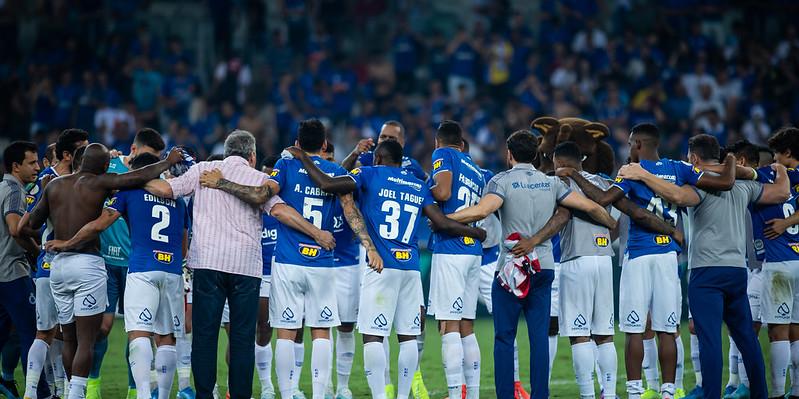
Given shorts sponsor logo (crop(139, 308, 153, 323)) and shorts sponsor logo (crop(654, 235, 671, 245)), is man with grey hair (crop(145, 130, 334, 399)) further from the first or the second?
shorts sponsor logo (crop(654, 235, 671, 245))

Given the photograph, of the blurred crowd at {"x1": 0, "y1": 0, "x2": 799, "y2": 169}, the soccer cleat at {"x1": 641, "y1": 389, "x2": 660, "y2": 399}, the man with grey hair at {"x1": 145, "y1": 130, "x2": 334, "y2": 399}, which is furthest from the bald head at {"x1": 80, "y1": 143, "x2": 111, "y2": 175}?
the blurred crowd at {"x1": 0, "y1": 0, "x2": 799, "y2": 169}

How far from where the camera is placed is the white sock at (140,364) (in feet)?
33.5

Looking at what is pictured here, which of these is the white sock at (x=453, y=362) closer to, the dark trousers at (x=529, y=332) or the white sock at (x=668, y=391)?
the dark trousers at (x=529, y=332)

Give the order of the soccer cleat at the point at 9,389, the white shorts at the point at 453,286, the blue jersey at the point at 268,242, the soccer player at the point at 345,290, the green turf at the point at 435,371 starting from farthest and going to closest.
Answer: the green turf at the point at 435,371
the blue jersey at the point at 268,242
the soccer cleat at the point at 9,389
the soccer player at the point at 345,290
the white shorts at the point at 453,286

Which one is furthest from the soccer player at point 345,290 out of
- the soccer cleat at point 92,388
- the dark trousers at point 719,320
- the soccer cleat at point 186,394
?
the dark trousers at point 719,320

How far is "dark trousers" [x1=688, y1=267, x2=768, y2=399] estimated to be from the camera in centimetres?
1043

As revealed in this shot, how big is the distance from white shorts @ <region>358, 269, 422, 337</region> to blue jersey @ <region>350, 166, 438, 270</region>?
134 millimetres

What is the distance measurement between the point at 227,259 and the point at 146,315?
A: 1.03 m

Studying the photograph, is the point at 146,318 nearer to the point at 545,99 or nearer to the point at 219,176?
the point at 219,176

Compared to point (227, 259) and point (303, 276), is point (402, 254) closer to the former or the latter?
point (303, 276)

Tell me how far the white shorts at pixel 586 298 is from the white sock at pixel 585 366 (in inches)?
5.7

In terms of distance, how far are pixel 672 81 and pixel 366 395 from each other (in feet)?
52.7

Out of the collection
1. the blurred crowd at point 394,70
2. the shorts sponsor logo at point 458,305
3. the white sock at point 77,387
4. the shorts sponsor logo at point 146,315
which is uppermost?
the blurred crowd at point 394,70

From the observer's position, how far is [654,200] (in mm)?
11000
